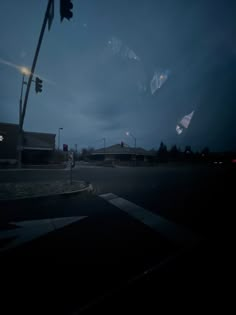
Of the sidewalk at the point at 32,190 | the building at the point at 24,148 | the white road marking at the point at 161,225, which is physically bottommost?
the white road marking at the point at 161,225

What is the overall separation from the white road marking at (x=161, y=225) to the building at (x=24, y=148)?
91.1ft

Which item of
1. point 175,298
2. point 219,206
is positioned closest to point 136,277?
point 175,298

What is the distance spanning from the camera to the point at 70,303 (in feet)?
5.63

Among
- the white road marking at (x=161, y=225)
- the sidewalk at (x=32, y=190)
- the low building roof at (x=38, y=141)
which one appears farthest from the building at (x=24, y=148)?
the white road marking at (x=161, y=225)

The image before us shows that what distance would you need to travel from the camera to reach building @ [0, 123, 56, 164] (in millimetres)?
26750

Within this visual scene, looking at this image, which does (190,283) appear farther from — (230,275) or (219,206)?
(219,206)

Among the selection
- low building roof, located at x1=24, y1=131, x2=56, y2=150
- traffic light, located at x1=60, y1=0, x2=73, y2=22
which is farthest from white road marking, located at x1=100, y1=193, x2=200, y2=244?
low building roof, located at x1=24, y1=131, x2=56, y2=150

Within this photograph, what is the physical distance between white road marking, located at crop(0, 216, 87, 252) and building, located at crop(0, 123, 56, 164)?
27584mm

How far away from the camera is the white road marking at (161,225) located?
3318 millimetres

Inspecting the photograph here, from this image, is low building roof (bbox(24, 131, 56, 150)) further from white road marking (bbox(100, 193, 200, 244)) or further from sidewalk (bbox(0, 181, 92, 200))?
white road marking (bbox(100, 193, 200, 244))

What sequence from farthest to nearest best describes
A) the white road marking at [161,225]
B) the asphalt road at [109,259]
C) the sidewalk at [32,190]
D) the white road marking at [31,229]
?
1. the sidewalk at [32,190]
2. the white road marking at [161,225]
3. the white road marking at [31,229]
4. the asphalt road at [109,259]

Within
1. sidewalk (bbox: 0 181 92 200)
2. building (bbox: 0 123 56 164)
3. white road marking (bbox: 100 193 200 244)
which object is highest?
building (bbox: 0 123 56 164)

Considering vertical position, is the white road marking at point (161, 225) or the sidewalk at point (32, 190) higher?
the sidewalk at point (32, 190)

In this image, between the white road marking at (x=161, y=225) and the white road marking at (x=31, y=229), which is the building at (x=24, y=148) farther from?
the white road marking at (x=161, y=225)
